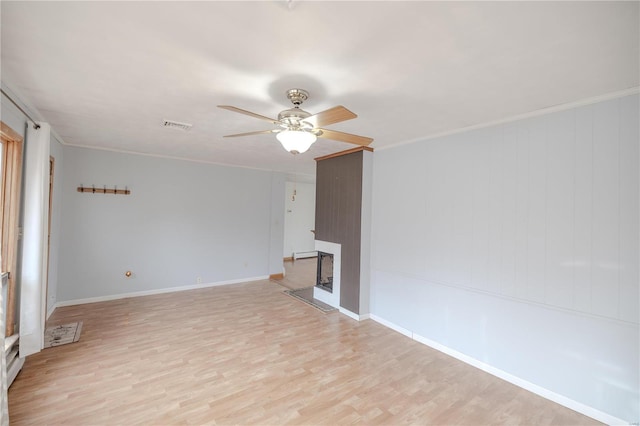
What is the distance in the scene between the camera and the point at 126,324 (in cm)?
379

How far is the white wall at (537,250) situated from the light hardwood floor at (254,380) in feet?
1.08

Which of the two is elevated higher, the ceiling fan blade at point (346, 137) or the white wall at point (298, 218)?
the ceiling fan blade at point (346, 137)

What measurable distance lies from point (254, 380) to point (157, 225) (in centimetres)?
369

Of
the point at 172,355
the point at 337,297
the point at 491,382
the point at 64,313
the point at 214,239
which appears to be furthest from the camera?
the point at 214,239

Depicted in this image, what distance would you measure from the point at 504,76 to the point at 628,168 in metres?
1.22

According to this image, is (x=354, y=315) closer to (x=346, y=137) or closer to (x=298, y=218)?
(x=346, y=137)

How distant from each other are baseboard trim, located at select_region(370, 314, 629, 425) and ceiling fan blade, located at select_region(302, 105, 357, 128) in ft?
9.34

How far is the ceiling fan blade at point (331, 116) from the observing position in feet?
6.05

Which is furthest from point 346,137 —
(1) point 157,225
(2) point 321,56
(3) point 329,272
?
(1) point 157,225

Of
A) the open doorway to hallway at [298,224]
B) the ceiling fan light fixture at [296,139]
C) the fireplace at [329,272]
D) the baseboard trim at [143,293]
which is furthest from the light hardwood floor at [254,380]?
the open doorway to hallway at [298,224]

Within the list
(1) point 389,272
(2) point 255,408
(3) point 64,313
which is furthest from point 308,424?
(3) point 64,313

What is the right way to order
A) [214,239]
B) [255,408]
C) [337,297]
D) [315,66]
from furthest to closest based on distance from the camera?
[214,239]
[337,297]
[255,408]
[315,66]

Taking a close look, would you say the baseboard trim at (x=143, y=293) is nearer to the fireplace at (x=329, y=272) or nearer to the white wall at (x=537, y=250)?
the fireplace at (x=329, y=272)

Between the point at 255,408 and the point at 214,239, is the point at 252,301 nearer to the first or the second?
the point at 214,239
